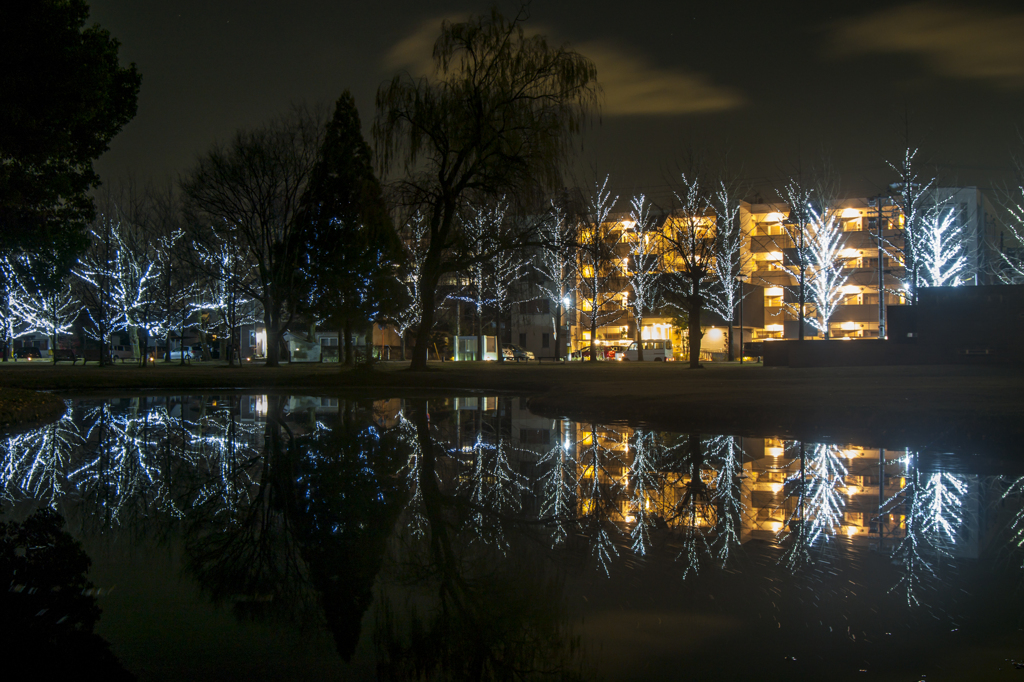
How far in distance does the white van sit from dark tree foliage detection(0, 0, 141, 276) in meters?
45.9

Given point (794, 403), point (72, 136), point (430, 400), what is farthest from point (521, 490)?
point (72, 136)

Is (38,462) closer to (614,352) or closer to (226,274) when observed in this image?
(226,274)

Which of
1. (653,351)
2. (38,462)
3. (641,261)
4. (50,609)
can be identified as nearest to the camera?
(50,609)

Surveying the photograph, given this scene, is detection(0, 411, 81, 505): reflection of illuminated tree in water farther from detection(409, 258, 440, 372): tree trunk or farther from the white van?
the white van

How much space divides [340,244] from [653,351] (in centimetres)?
2912

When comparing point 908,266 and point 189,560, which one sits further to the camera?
point 908,266

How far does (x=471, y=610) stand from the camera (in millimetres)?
4457

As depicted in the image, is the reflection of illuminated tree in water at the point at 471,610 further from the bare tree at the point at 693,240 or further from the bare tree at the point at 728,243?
the bare tree at the point at 728,243

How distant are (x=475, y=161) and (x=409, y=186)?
264 centimetres

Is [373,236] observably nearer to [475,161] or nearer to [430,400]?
[475,161]

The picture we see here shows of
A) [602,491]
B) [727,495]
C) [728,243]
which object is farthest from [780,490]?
[728,243]

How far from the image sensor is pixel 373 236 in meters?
28.6

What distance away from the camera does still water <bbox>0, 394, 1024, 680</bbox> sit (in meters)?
3.80

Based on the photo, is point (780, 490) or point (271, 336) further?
point (271, 336)
